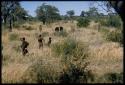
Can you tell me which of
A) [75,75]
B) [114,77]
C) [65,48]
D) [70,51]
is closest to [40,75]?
[75,75]

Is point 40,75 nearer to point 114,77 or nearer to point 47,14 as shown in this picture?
point 114,77

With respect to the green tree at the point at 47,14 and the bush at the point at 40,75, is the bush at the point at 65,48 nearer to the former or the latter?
the bush at the point at 40,75

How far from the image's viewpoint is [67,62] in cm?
1290

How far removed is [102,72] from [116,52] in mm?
3557

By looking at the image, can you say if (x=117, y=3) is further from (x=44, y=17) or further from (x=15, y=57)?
(x=44, y=17)

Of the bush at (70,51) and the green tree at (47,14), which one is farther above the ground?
the bush at (70,51)

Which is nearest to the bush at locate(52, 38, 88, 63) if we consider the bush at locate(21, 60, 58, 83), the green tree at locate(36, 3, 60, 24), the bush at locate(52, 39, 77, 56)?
the bush at locate(52, 39, 77, 56)

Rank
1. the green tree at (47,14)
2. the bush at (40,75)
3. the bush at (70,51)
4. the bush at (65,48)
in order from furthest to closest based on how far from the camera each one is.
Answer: the green tree at (47,14) < the bush at (65,48) < the bush at (70,51) < the bush at (40,75)

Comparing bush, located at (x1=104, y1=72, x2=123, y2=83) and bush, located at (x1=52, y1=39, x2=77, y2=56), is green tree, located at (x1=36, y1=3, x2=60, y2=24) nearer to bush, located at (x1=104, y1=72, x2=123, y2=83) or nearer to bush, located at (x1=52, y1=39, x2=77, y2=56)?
bush, located at (x1=52, y1=39, x2=77, y2=56)

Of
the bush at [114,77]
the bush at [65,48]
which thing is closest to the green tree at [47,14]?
the bush at [65,48]

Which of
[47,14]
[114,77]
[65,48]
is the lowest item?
[47,14]

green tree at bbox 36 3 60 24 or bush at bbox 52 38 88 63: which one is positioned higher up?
bush at bbox 52 38 88 63

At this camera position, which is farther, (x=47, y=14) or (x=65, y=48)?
(x=47, y=14)

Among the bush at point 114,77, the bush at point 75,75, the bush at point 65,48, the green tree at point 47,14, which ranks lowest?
the green tree at point 47,14
